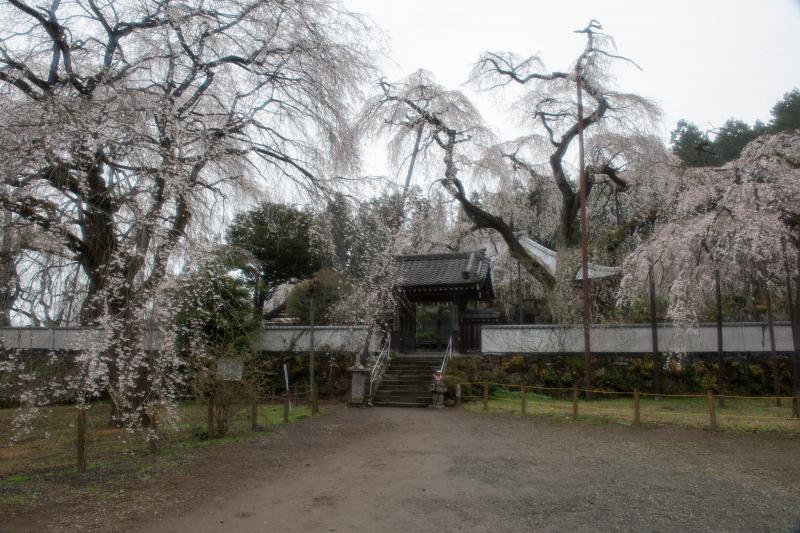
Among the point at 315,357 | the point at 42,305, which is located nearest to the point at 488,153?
the point at 315,357

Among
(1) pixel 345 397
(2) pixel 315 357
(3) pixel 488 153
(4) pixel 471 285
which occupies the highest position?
(3) pixel 488 153

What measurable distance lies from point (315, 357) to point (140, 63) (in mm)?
11890

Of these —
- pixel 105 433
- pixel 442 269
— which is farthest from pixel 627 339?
pixel 105 433

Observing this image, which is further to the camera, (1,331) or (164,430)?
(164,430)

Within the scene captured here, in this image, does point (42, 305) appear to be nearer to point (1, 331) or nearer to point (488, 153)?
point (1, 331)

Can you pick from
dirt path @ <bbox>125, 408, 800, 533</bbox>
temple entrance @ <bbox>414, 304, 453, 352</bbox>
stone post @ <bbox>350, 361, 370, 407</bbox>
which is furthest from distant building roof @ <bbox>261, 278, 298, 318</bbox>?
dirt path @ <bbox>125, 408, 800, 533</bbox>

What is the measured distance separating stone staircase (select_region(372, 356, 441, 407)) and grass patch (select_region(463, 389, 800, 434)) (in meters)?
1.45

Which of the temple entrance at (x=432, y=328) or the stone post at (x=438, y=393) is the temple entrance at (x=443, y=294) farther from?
the stone post at (x=438, y=393)

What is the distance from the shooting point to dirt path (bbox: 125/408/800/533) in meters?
5.54

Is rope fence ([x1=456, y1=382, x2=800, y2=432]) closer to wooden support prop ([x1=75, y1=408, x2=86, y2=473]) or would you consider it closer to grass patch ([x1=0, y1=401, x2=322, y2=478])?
grass patch ([x1=0, y1=401, x2=322, y2=478])

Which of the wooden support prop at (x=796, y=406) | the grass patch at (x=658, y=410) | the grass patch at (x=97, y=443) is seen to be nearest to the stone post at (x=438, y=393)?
the grass patch at (x=658, y=410)

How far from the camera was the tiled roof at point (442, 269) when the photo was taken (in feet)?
59.4

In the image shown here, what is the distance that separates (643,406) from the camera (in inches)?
565

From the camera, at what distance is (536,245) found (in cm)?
A: 3128
